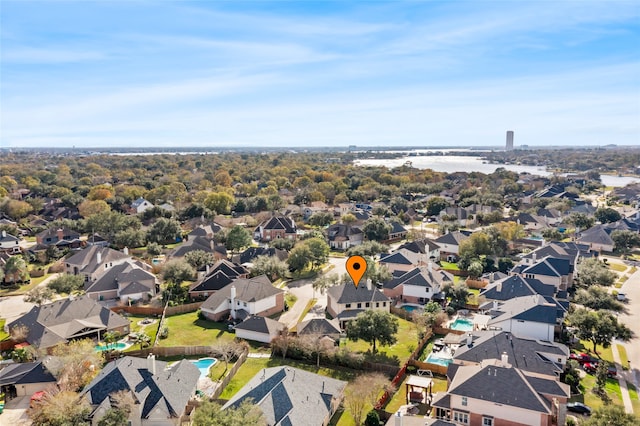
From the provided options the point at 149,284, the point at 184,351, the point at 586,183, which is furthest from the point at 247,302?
the point at 586,183

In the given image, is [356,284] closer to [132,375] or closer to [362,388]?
[362,388]

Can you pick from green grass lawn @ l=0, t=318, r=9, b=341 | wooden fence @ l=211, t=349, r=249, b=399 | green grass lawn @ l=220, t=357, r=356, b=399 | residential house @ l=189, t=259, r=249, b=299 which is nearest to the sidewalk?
green grass lawn @ l=220, t=357, r=356, b=399

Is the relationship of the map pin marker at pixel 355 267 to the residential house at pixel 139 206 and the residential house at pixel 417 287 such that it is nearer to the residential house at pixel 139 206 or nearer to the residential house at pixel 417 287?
the residential house at pixel 417 287

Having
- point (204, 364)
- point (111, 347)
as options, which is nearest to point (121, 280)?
point (111, 347)

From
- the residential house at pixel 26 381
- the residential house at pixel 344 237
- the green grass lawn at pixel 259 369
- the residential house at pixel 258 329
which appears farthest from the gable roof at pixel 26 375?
the residential house at pixel 344 237

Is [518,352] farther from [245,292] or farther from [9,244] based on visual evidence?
[9,244]

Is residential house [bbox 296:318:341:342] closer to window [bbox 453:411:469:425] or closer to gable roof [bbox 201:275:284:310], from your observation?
gable roof [bbox 201:275:284:310]
